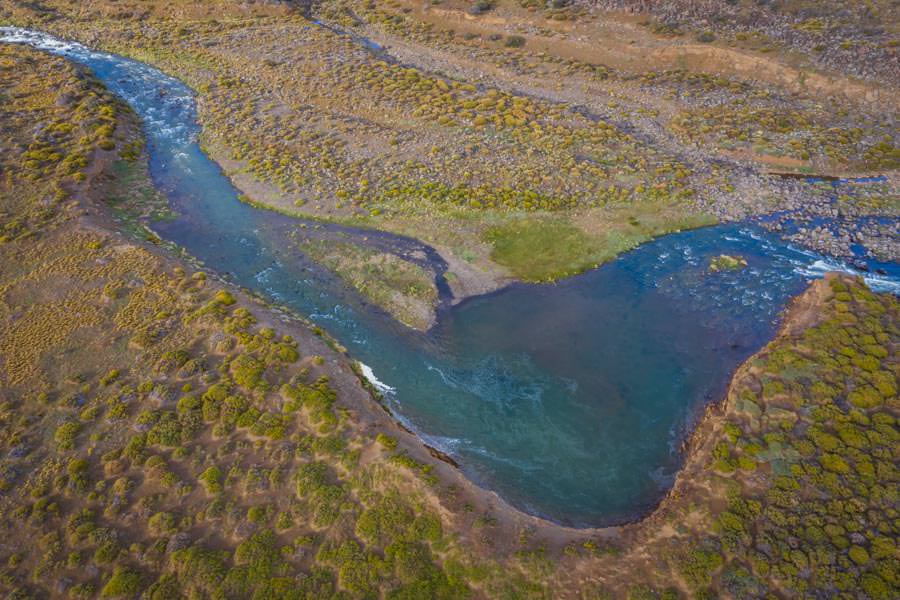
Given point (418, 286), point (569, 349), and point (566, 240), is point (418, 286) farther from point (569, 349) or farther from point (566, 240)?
point (566, 240)

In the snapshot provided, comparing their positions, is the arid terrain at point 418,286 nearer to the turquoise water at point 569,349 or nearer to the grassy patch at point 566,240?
the grassy patch at point 566,240

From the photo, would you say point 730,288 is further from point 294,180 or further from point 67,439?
point 67,439

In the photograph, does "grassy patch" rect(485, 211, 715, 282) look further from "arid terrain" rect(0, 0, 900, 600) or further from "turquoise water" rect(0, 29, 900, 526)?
"turquoise water" rect(0, 29, 900, 526)

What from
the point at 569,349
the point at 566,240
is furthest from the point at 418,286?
the point at 566,240

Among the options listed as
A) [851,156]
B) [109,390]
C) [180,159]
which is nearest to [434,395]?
[109,390]

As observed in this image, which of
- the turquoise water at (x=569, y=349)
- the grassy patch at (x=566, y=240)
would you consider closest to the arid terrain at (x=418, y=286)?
the grassy patch at (x=566, y=240)

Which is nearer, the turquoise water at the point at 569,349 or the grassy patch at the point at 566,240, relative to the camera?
the turquoise water at the point at 569,349

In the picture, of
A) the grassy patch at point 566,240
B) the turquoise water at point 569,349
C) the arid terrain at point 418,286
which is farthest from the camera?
the grassy patch at point 566,240
